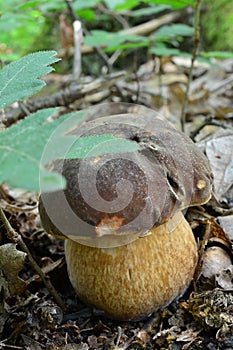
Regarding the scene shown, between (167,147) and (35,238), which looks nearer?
(167,147)

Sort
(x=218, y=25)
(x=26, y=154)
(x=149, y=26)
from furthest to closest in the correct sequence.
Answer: (x=218, y=25)
(x=149, y=26)
(x=26, y=154)

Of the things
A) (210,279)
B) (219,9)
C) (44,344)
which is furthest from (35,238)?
(219,9)

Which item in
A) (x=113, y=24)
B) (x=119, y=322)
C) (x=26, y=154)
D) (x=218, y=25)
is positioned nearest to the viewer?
(x=26, y=154)

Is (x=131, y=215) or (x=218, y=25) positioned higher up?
(x=131, y=215)

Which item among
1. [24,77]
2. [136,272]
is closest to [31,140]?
[24,77]

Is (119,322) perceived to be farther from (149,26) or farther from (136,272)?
(149,26)

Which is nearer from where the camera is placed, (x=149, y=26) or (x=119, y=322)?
(x=119, y=322)

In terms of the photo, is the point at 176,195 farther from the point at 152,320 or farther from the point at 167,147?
the point at 152,320
